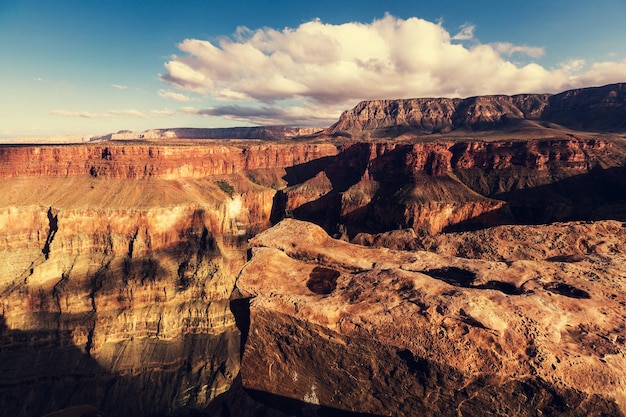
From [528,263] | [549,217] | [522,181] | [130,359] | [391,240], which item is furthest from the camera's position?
[522,181]

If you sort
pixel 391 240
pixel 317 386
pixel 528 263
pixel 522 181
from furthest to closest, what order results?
1. pixel 522 181
2. pixel 391 240
3. pixel 528 263
4. pixel 317 386

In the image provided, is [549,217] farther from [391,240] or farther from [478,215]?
[391,240]

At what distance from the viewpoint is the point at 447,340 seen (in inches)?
551

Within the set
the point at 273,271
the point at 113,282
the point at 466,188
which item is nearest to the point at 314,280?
the point at 273,271

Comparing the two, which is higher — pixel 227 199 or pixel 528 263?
pixel 528 263

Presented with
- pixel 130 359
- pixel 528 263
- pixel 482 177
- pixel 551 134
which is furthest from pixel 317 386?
pixel 551 134

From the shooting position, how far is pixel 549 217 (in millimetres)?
76500

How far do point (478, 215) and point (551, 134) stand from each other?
362 feet

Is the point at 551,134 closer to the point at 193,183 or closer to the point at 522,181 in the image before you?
the point at 522,181

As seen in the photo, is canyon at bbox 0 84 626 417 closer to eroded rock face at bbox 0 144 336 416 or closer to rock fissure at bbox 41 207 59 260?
eroded rock face at bbox 0 144 336 416

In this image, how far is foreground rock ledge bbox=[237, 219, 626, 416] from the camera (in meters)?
12.5

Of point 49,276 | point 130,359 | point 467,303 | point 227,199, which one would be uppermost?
point 467,303

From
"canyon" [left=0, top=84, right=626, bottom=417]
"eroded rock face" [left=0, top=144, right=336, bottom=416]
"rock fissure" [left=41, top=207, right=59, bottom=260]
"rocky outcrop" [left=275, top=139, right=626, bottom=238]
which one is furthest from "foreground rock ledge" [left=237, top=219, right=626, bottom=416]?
"rock fissure" [left=41, top=207, right=59, bottom=260]

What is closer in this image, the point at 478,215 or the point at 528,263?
the point at 528,263
